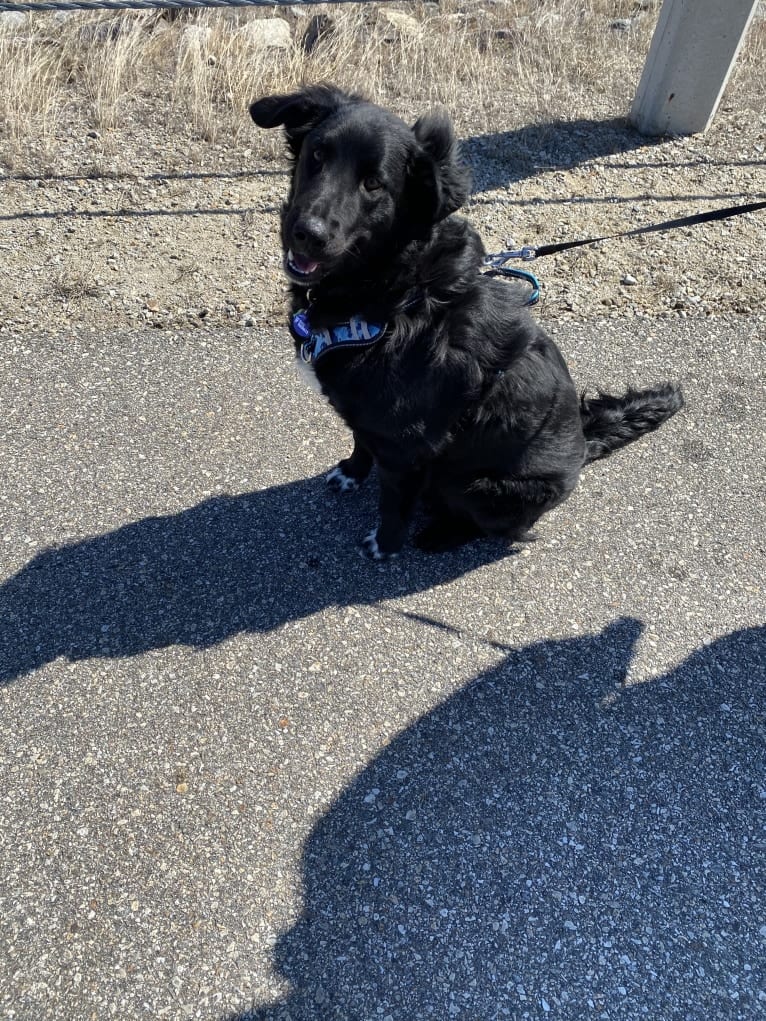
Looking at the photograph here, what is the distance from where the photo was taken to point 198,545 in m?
3.08

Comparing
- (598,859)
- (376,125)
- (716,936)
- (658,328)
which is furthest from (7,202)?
(716,936)

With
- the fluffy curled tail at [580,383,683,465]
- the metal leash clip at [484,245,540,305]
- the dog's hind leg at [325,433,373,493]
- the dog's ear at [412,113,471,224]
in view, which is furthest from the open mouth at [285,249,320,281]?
the fluffy curled tail at [580,383,683,465]

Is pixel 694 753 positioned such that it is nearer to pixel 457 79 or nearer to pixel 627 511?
pixel 627 511

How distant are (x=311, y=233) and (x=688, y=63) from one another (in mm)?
4480

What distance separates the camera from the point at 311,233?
82.9 inches

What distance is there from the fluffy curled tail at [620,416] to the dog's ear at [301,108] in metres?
1.71

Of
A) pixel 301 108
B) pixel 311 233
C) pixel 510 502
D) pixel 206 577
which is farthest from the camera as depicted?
pixel 206 577

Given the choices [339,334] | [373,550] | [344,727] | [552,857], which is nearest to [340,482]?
[373,550]

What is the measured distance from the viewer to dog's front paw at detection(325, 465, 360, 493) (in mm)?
A: 3293

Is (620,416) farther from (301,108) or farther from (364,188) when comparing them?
(301,108)

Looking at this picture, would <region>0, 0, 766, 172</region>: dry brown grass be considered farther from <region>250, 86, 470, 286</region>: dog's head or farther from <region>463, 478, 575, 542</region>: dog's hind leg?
<region>463, 478, 575, 542</region>: dog's hind leg

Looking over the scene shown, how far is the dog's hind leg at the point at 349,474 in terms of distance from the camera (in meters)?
3.23

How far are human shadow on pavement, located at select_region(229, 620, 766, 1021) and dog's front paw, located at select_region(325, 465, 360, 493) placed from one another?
1104mm

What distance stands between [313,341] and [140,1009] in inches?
84.3
